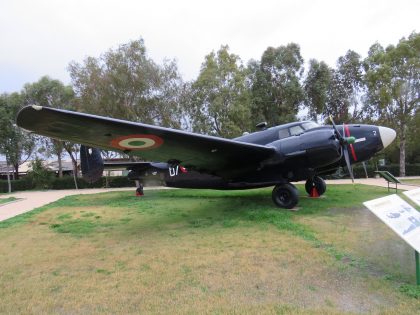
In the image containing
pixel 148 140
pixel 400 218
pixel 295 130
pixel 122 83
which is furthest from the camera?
pixel 122 83

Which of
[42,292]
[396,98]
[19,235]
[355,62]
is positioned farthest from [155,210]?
[355,62]

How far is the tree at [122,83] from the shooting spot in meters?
25.8

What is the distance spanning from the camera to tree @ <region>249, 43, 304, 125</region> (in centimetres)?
3114

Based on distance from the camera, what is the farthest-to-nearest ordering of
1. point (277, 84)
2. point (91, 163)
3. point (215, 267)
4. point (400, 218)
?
point (277, 84) → point (91, 163) → point (215, 267) → point (400, 218)

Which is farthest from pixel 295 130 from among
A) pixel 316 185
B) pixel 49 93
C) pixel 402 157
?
pixel 49 93

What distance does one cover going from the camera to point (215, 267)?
5078 millimetres

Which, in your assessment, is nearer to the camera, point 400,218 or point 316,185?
point 400,218

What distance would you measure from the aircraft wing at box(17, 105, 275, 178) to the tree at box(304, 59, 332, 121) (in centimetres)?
2436

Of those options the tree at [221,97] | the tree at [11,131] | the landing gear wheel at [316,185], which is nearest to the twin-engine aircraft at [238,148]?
the landing gear wheel at [316,185]

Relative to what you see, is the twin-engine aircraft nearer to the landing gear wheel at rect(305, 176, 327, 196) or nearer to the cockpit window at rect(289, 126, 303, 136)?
the cockpit window at rect(289, 126, 303, 136)

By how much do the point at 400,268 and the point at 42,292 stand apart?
4930 mm

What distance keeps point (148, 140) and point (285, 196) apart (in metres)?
4.80

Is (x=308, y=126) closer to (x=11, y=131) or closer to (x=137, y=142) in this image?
(x=137, y=142)

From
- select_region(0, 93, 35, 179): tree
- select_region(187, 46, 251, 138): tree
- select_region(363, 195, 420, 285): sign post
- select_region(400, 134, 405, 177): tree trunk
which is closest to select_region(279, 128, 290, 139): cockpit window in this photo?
select_region(363, 195, 420, 285): sign post
